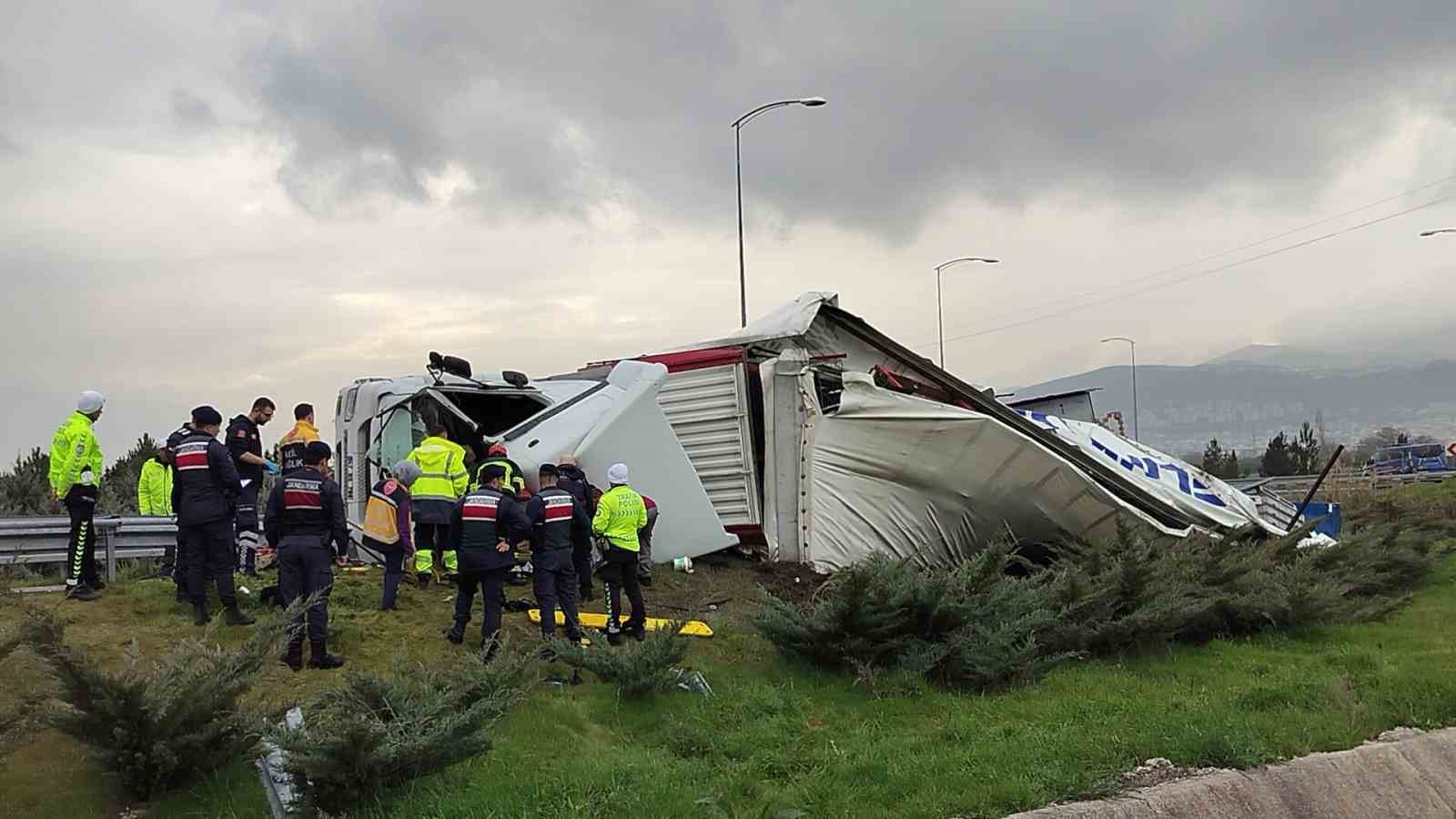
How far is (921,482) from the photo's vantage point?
1240 cm

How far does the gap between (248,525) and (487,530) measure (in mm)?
2678

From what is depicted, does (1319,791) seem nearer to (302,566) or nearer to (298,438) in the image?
(302,566)

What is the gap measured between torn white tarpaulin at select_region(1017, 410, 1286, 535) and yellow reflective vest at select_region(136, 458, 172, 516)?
943cm

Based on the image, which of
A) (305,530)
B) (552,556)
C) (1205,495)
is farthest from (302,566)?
(1205,495)

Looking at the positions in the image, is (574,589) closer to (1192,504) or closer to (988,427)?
(988,427)

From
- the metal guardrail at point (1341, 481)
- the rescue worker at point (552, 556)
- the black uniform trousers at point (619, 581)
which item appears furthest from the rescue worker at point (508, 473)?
the metal guardrail at point (1341, 481)

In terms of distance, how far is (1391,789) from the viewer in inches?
232

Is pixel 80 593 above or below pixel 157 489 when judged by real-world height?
below

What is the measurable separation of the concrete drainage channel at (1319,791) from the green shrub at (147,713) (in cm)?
362

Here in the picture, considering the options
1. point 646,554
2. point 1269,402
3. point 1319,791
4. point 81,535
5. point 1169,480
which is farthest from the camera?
point 1269,402

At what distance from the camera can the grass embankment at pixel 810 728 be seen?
508 cm

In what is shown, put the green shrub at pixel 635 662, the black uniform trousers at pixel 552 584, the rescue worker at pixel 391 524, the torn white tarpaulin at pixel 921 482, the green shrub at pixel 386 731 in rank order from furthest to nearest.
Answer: the torn white tarpaulin at pixel 921 482
the rescue worker at pixel 391 524
the black uniform trousers at pixel 552 584
the green shrub at pixel 635 662
the green shrub at pixel 386 731

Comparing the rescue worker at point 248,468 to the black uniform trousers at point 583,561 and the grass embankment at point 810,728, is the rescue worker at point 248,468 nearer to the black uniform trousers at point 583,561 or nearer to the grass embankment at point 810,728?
the grass embankment at point 810,728

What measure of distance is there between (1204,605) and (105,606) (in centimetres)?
814
